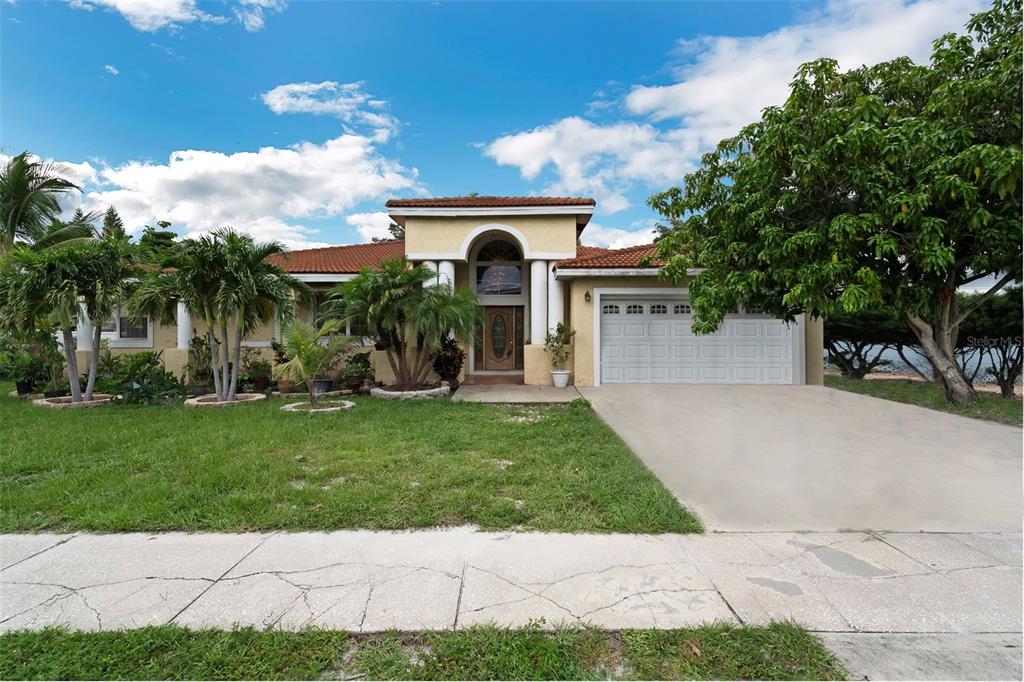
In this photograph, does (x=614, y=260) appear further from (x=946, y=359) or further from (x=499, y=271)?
(x=946, y=359)

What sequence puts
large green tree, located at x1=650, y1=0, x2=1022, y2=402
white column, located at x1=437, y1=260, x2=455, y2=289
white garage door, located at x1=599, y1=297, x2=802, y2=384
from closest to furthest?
large green tree, located at x1=650, y1=0, x2=1022, y2=402 → white garage door, located at x1=599, y1=297, x2=802, y2=384 → white column, located at x1=437, y1=260, x2=455, y2=289

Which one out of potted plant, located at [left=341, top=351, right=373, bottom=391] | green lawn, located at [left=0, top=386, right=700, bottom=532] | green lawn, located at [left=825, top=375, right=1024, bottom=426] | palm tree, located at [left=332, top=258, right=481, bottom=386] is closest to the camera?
green lawn, located at [left=0, top=386, right=700, bottom=532]

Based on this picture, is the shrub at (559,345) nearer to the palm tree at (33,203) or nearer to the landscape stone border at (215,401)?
the landscape stone border at (215,401)

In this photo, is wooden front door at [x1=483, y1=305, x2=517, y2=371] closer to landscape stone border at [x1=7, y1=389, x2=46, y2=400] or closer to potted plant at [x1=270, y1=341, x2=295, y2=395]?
potted plant at [x1=270, y1=341, x2=295, y2=395]

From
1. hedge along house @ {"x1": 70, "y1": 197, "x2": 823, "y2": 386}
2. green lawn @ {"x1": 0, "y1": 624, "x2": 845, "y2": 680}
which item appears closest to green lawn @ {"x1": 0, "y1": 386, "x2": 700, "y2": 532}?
green lawn @ {"x1": 0, "y1": 624, "x2": 845, "y2": 680}

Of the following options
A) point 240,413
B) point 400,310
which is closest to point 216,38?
point 400,310

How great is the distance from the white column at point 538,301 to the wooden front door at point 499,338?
154cm

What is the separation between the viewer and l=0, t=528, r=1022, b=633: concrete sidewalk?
2395mm

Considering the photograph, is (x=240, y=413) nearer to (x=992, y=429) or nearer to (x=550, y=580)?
(x=550, y=580)

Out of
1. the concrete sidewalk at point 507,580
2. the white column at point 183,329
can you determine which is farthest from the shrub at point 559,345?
the white column at point 183,329

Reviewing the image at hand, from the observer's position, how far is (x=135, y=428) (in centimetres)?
704

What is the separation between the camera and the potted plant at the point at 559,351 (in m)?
12.0

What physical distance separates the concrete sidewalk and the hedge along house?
9127 millimetres

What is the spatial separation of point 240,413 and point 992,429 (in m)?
13.2
